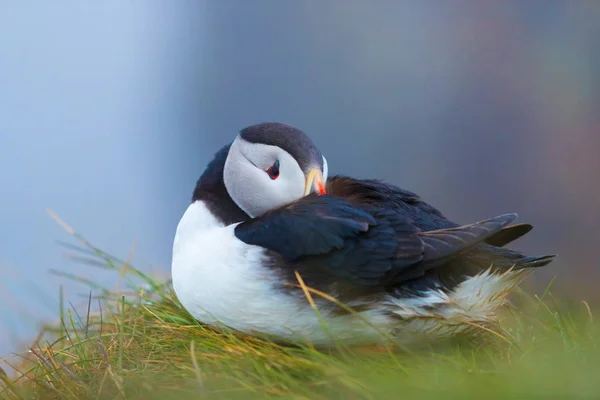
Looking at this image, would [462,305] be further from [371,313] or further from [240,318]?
[240,318]

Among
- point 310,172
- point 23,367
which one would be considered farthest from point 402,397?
point 23,367

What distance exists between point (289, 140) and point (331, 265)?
516mm

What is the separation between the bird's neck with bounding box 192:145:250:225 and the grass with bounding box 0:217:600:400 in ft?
1.43

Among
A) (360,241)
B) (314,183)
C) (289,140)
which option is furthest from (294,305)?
(289,140)

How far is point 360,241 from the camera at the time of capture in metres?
2.23

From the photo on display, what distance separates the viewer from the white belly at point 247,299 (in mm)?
2262

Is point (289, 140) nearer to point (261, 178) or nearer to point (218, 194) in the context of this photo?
point (261, 178)

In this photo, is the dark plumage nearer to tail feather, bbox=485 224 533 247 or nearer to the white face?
the white face

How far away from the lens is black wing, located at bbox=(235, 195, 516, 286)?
7.25ft

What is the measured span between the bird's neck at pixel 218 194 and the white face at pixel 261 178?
0.03 meters

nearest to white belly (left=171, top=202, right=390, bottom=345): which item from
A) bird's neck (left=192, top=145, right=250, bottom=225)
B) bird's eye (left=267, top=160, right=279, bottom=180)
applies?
bird's neck (left=192, top=145, right=250, bottom=225)

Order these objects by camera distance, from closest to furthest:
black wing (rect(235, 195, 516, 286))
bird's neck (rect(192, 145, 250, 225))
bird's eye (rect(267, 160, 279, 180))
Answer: black wing (rect(235, 195, 516, 286))
bird's eye (rect(267, 160, 279, 180))
bird's neck (rect(192, 145, 250, 225))

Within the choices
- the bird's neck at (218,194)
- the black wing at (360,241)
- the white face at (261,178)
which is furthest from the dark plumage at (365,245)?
the bird's neck at (218,194)

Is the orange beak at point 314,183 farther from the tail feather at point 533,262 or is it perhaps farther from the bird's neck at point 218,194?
the tail feather at point 533,262
